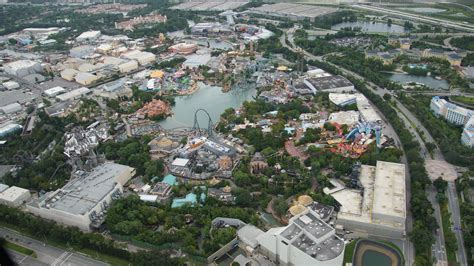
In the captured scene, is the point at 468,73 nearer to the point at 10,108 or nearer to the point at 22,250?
the point at 22,250

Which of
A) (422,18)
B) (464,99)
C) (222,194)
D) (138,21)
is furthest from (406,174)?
(138,21)

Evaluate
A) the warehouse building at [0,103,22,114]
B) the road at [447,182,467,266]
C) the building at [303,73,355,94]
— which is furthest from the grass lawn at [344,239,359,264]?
the warehouse building at [0,103,22,114]

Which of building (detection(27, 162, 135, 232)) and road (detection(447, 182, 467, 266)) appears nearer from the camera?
road (detection(447, 182, 467, 266))

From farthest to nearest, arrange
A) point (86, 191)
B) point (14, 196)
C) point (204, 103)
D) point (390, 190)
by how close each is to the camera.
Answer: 1. point (204, 103)
2. point (14, 196)
3. point (86, 191)
4. point (390, 190)

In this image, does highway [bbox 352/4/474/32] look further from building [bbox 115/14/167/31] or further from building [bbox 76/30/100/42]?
building [bbox 76/30/100/42]

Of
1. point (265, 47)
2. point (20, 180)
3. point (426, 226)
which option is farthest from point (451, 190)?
point (265, 47)

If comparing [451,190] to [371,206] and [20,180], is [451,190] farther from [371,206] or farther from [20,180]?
[20,180]
